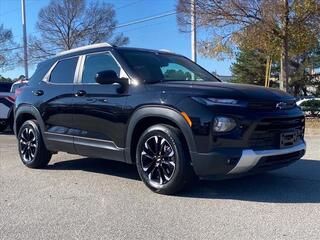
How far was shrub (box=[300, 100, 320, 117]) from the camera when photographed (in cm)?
1843

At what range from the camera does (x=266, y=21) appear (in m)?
15.9

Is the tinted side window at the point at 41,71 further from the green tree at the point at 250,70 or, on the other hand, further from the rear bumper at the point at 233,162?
the green tree at the point at 250,70

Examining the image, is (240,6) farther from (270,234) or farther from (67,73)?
(270,234)

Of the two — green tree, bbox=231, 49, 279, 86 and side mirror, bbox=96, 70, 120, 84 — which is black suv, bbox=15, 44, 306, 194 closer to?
side mirror, bbox=96, 70, 120, 84

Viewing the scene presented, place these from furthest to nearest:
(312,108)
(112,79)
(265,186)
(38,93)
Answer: (312,108)
(38,93)
(265,186)
(112,79)

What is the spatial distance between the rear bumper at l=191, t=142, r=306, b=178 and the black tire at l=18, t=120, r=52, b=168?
10.5ft

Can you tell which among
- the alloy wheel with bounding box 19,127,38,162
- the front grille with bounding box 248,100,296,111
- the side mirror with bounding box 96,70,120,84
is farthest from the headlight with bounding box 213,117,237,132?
the alloy wheel with bounding box 19,127,38,162

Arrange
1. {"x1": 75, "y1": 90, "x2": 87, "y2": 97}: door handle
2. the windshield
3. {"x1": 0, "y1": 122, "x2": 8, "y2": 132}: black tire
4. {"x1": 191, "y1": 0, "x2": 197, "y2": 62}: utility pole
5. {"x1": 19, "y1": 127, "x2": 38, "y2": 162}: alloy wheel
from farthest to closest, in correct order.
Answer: {"x1": 191, "y1": 0, "x2": 197, "y2": 62}: utility pole
{"x1": 0, "y1": 122, "x2": 8, "y2": 132}: black tire
{"x1": 19, "y1": 127, "x2": 38, "y2": 162}: alloy wheel
{"x1": 75, "y1": 90, "x2": 87, "y2": 97}: door handle
the windshield

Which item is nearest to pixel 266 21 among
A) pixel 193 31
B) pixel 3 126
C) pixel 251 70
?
pixel 193 31

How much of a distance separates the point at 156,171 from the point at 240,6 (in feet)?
37.1

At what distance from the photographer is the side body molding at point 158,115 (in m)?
5.50

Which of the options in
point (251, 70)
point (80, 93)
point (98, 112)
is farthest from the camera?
point (251, 70)

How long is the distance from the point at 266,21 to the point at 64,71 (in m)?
9.98

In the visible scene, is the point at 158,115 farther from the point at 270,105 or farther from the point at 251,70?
the point at 251,70
